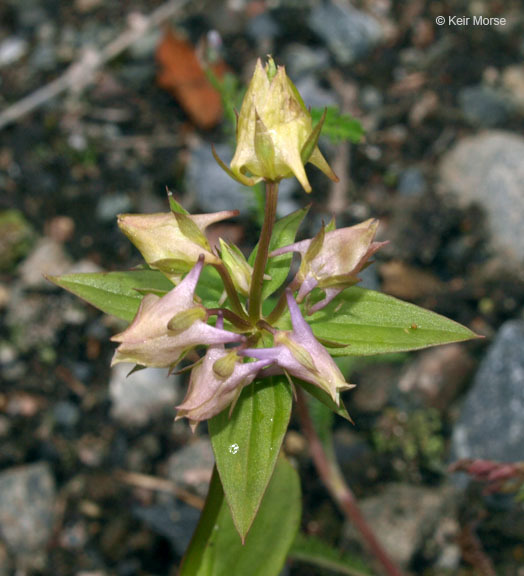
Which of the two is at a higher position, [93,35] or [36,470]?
[93,35]

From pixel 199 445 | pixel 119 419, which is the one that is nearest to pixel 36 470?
pixel 119 419

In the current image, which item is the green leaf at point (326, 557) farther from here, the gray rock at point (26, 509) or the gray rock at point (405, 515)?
the gray rock at point (26, 509)

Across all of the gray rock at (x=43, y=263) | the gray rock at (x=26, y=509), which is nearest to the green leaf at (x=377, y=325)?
the gray rock at (x=26, y=509)

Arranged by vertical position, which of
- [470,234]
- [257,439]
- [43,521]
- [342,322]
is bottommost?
[43,521]

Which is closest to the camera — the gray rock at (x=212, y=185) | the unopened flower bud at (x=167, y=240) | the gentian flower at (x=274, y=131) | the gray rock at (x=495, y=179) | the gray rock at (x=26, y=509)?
the gentian flower at (x=274, y=131)

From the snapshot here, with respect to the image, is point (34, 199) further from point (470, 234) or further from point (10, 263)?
point (470, 234)

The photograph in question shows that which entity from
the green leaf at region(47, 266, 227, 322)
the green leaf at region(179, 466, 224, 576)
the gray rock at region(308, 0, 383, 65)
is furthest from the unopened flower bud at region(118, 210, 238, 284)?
the gray rock at region(308, 0, 383, 65)

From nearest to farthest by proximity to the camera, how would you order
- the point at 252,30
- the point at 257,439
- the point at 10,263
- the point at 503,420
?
the point at 257,439 → the point at 503,420 → the point at 10,263 → the point at 252,30

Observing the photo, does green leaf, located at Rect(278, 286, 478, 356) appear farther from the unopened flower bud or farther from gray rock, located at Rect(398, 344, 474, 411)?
gray rock, located at Rect(398, 344, 474, 411)

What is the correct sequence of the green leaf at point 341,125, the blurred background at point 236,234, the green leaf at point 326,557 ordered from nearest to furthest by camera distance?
the green leaf at point 341,125
the green leaf at point 326,557
the blurred background at point 236,234
